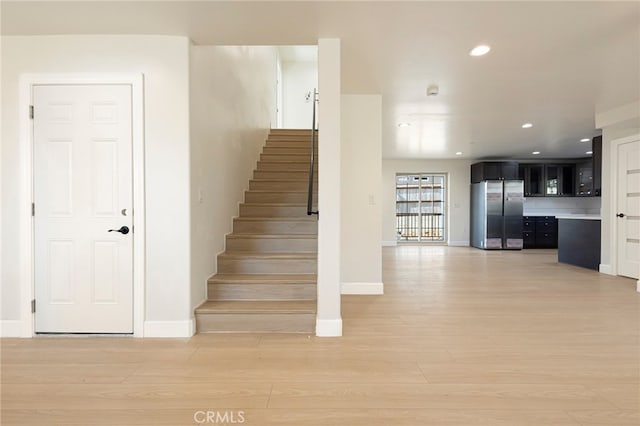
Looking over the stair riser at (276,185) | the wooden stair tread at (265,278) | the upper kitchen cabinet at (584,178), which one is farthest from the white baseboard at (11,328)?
the upper kitchen cabinet at (584,178)

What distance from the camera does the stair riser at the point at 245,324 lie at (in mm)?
2904

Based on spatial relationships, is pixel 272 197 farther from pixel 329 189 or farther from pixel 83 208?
pixel 83 208

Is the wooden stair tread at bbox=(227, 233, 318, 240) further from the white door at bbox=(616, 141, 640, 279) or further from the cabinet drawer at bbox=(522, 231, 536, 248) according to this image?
the cabinet drawer at bbox=(522, 231, 536, 248)

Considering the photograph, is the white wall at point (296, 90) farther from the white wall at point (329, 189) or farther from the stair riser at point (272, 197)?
the white wall at point (329, 189)

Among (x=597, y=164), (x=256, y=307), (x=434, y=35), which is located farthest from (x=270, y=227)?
(x=597, y=164)

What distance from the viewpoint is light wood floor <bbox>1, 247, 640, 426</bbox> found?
1.78 meters

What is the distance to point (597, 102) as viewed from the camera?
15.6 ft

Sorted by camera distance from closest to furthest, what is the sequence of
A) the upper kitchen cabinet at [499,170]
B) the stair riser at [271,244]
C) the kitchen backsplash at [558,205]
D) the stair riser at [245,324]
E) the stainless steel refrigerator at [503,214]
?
the stair riser at [245,324]
the stair riser at [271,244]
the stainless steel refrigerator at [503,214]
the upper kitchen cabinet at [499,170]
the kitchen backsplash at [558,205]

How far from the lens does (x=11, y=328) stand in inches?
111

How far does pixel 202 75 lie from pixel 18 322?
265 centimetres

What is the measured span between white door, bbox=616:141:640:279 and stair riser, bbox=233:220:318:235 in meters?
4.91

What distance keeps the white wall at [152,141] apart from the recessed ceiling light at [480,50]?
2.56 m

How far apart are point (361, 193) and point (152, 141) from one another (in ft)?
8.03

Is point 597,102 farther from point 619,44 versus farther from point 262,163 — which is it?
point 262,163
